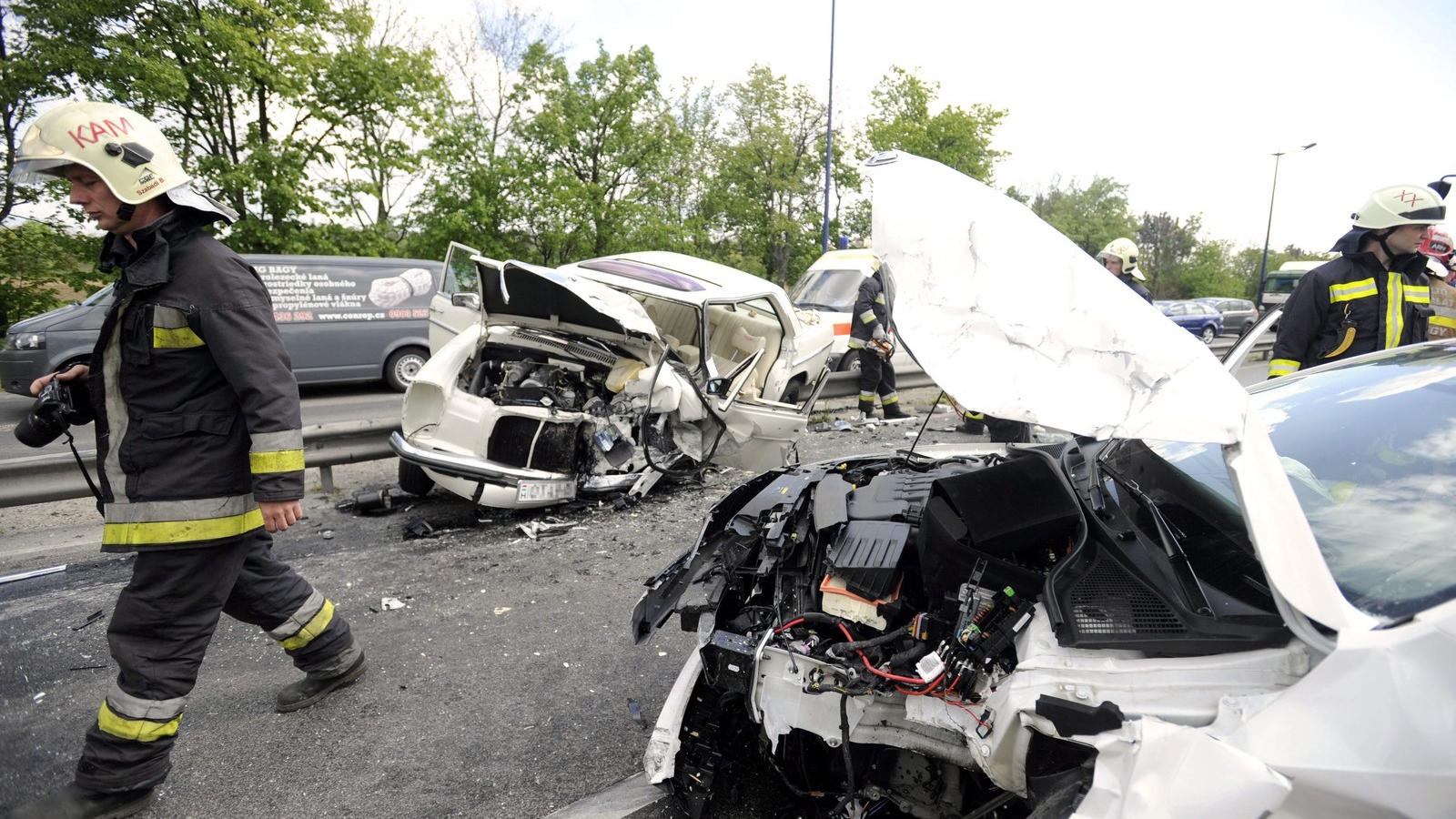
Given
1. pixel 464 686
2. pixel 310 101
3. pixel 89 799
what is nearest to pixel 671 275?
pixel 464 686

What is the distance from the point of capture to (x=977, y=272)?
170 centimetres

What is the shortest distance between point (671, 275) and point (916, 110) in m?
23.5

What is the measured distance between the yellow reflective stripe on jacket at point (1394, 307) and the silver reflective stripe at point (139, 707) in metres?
5.14

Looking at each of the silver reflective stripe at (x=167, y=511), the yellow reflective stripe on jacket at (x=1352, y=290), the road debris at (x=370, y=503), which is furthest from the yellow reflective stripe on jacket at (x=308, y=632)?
the yellow reflective stripe on jacket at (x=1352, y=290)

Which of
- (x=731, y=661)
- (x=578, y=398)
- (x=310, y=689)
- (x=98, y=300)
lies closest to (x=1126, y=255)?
(x=578, y=398)

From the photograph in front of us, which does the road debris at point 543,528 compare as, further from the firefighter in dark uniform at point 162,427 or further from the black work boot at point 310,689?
the firefighter in dark uniform at point 162,427

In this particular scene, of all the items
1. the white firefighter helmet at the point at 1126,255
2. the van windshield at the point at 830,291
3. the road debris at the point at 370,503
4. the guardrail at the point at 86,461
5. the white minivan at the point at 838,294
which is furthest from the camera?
the van windshield at the point at 830,291

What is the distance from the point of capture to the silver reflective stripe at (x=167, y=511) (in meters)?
2.10

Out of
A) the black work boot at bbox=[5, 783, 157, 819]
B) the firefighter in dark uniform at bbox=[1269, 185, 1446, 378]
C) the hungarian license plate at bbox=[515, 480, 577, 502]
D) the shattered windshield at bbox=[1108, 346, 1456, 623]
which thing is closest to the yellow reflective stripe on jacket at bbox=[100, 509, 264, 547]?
the black work boot at bbox=[5, 783, 157, 819]

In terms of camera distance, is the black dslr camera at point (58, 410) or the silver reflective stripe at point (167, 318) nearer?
the silver reflective stripe at point (167, 318)

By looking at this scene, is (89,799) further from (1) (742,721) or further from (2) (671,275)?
(2) (671,275)

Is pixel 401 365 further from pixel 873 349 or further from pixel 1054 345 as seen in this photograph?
pixel 1054 345

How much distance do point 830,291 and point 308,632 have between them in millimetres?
8561

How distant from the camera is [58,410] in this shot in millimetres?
2357
